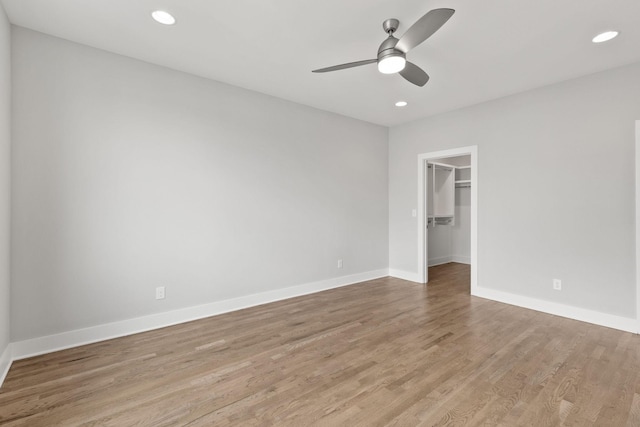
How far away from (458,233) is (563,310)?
3497mm

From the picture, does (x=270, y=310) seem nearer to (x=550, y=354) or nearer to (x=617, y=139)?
(x=550, y=354)

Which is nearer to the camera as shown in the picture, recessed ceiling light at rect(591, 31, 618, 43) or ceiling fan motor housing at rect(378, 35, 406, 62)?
ceiling fan motor housing at rect(378, 35, 406, 62)

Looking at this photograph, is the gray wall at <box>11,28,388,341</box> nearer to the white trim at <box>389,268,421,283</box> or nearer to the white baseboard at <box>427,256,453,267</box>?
the white trim at <box>389,268,421,283</box>

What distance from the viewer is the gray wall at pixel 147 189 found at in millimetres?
2598

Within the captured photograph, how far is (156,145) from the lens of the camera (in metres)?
3.17

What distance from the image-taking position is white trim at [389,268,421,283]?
5109 millimetres

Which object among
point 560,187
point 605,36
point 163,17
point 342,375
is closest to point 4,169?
point 163,17

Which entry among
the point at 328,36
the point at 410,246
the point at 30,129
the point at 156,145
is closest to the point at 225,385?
the point at 156,145

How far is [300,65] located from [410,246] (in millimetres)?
3448

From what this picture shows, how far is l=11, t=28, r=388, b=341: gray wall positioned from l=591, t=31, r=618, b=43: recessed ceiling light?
3.09 meters

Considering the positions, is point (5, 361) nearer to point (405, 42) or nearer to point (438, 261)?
point (405, 42)

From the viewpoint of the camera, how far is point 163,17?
2.39 meters

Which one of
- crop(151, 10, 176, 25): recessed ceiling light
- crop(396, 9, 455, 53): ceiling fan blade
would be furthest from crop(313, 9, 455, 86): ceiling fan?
crop(151, 10, 176, 25): recessed ceiling light

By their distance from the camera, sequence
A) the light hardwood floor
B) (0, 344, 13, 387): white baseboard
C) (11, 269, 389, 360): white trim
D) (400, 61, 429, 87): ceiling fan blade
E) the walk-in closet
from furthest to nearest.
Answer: the walk-in closet < (11, 269, 389, 360): white trim < (400, 61, 429, 87): ceiling fan blade < (0, 344, 13, 387): white baseboard < the light hardwood floor
